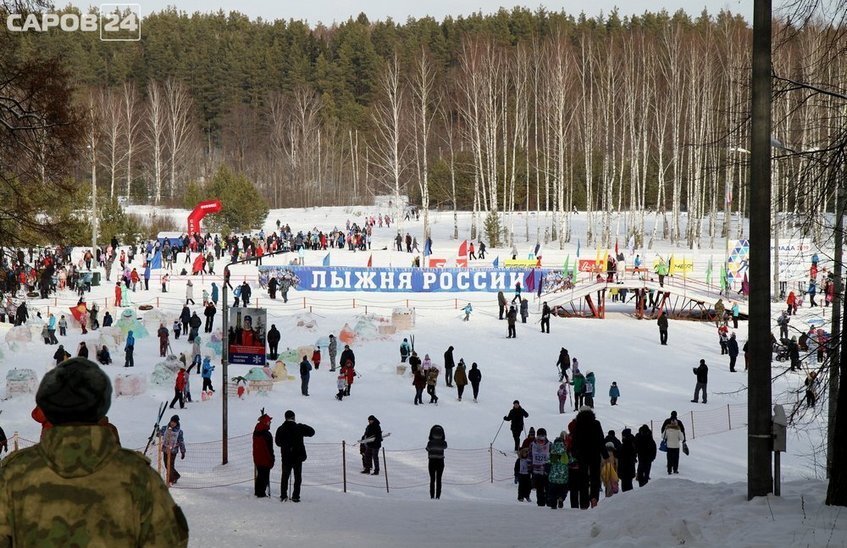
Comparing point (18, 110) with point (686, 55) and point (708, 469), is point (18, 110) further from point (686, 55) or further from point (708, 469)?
point (686, 55)

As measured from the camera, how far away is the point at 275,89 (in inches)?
4419

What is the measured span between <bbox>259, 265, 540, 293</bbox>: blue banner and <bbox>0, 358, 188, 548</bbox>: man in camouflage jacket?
38454mm

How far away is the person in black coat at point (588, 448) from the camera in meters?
12.8

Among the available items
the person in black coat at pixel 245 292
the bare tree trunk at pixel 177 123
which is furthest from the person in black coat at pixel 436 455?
the bare tree trunk at pixel 177 123

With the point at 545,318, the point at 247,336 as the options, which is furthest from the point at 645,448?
the point at 545,318

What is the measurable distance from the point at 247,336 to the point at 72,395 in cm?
1846

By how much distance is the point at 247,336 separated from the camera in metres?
21.5

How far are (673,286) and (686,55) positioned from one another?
3181 centimetres

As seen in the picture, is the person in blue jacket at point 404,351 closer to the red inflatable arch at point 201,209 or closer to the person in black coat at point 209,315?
the person in black coat at point 209,315

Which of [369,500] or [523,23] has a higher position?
[523,23]

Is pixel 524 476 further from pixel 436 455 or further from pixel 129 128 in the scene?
pixel 129 128

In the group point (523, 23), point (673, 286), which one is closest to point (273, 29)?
point (523, 23)

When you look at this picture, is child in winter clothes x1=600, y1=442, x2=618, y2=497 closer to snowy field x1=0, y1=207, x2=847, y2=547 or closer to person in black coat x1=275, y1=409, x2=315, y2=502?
snowy field x1=0, y1=207, x2=847, y2=547

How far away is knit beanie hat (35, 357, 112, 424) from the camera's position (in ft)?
10.5
